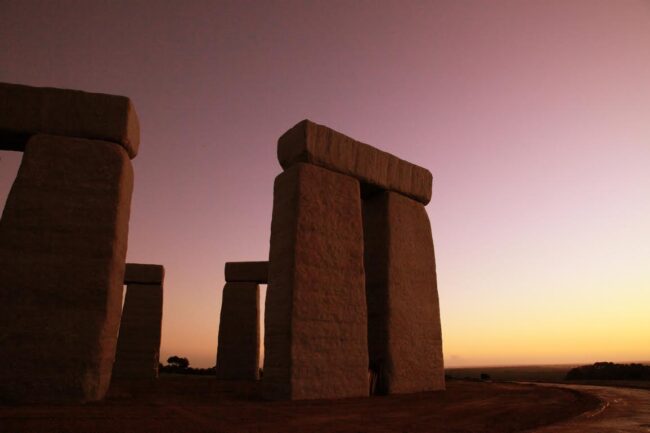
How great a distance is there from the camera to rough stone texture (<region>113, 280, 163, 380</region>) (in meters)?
13.5

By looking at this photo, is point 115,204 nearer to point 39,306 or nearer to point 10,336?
point 39,306

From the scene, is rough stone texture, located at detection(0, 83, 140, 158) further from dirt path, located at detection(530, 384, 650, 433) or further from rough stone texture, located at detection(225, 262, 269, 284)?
rough stone texture, located at detection(225, 262, 269, 284)

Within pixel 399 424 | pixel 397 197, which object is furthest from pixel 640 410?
pixel 397 197

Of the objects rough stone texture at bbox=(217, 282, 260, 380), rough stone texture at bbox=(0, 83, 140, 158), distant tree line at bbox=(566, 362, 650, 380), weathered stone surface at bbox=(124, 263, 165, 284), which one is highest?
rough stone texture at bbox=(0, 83, 140, 158)

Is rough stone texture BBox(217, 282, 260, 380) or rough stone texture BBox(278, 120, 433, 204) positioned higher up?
rough stone texture BBox(278, 120, 433, 204)

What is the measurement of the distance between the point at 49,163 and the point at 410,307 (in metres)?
6.02

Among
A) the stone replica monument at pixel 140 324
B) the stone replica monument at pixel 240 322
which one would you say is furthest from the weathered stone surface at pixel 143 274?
the stone replica monument at pixel 240 322

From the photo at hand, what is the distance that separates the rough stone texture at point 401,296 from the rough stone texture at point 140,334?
833 centimetres

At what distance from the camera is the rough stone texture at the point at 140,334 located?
13.5 m

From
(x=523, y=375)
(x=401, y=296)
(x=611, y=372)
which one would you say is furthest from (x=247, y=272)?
(x=523, y=375)

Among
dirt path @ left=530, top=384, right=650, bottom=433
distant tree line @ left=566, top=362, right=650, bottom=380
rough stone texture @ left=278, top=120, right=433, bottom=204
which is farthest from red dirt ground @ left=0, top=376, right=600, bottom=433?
distant tree line @ left=566, top=362, right=650, bottom=380

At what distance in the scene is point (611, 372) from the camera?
14.8 metres

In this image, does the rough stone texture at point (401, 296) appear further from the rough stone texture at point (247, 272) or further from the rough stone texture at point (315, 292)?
the rough stone texture at point (247, 272)

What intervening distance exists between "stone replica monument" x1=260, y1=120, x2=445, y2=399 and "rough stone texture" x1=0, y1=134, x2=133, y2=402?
2.24 meters
